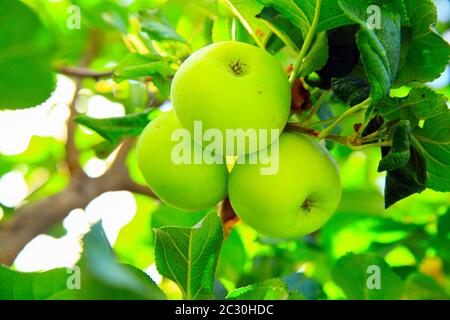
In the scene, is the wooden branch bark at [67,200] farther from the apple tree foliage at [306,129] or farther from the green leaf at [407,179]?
the green leaf at [407,179]

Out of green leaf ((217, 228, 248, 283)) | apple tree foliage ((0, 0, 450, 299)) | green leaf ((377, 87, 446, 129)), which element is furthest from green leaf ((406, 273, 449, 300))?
green leaf ((377, 87, 446, 129))

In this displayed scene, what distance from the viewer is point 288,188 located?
0.96 m

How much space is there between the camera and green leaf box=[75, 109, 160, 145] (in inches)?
47.0

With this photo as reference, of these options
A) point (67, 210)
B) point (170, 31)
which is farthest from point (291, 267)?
point (170, 31)

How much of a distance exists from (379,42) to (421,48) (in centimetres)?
18

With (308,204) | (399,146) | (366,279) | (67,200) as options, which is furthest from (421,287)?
(67,200)

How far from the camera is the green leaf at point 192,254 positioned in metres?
0.92

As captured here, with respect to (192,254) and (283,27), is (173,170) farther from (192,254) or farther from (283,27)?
(283,27)

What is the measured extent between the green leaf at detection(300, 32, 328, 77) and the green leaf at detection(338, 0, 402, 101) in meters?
0.12

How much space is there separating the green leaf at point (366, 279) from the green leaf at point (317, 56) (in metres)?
0.53

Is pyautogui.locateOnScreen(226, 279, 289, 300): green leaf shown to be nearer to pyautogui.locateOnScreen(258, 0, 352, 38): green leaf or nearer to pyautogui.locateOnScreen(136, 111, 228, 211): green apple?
pyautogui.locateOnScreen(136, 111, 228, 211): green apple

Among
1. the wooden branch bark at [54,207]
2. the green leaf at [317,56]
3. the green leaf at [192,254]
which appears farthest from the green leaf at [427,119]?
the wooden branch bark at [54,207]

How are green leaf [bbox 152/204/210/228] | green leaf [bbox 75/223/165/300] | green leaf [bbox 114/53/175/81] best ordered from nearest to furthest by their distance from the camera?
green leaf [bbox 75/223/165/300]
green leaf [bbox 114/53/175/81]
green leaf [bbox 152/204/210/228]

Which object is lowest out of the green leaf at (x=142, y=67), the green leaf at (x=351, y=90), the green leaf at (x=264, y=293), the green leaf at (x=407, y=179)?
the green leaf at (x=264, y=293)
